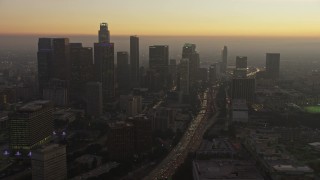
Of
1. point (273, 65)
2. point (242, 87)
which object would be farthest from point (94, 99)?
point (273, 65)

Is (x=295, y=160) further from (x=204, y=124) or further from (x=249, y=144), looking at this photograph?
(x=204, y=124)

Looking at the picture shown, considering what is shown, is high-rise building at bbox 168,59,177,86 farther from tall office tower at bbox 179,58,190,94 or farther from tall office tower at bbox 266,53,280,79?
tall office tower at bbox 266,53,280,79

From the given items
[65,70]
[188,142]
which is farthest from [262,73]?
[188,142]

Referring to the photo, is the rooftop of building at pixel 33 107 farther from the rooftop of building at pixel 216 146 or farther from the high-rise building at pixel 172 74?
the high-rise building at pixel 172 74

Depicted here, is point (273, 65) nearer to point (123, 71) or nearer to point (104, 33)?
point (123, 71)

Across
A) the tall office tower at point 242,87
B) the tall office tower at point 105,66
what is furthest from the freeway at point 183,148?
the tall office tower at point 105,66

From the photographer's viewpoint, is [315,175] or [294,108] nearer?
[315,175]
